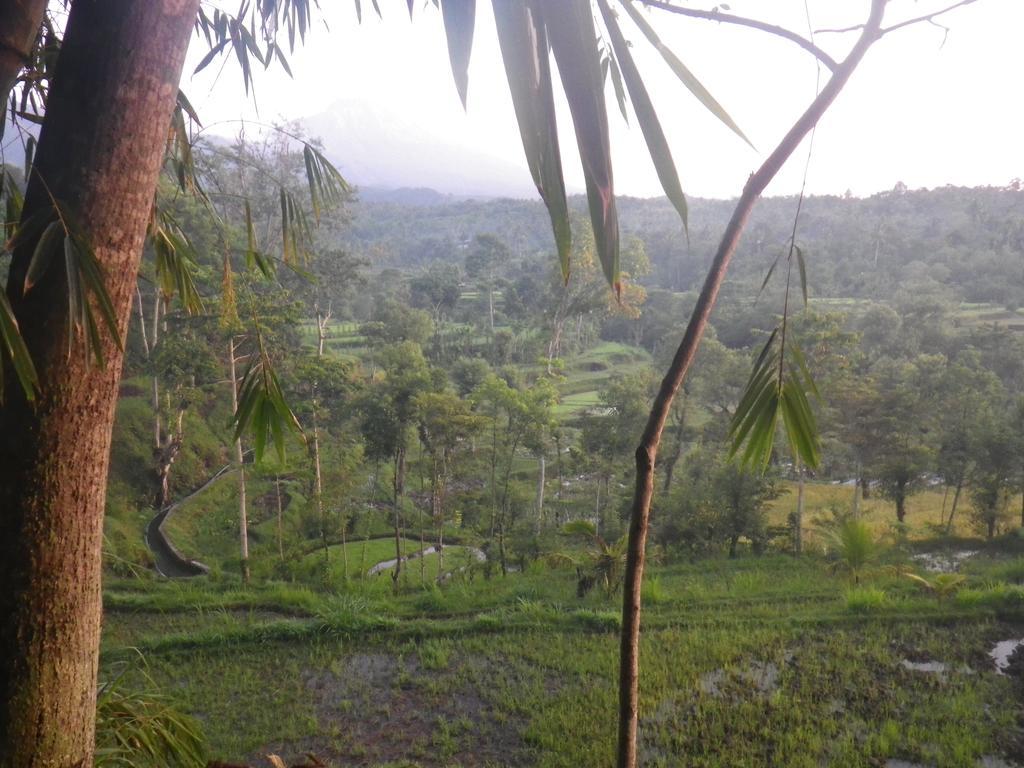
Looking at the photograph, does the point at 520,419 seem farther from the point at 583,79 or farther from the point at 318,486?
the point at 583,79

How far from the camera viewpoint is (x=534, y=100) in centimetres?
54

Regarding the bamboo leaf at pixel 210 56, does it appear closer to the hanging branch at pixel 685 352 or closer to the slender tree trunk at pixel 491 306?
the hanging branch at pixel 685 352

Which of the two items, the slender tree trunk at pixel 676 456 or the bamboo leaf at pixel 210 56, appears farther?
the slender tree trunk at pixel 676 456

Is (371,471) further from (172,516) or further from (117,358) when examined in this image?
(117,358)

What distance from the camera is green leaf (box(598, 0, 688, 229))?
637 mm

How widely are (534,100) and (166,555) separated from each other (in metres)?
11.0

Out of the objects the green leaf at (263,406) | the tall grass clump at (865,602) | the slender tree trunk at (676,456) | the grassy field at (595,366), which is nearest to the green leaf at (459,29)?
the green leaf at (263,406)

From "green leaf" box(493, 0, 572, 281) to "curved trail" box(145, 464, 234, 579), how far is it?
9602 millimetres

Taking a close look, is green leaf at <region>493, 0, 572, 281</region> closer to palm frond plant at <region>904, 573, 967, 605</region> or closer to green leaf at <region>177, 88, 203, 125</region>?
green leaf at <region>177, 88, 203, 125</region>

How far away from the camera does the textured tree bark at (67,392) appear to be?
832mm

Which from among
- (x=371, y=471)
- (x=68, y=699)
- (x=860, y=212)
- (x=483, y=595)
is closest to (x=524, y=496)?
(x=371, y=471)

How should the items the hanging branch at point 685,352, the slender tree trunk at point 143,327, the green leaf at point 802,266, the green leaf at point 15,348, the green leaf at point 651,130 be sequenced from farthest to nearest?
1. the slender tree trunk at point 143,327
2. the green leaf at point 802,266
3. the hanging branch at point 685,352
4. the green leaf at point 15,348
5. the green leaf at point 651,130

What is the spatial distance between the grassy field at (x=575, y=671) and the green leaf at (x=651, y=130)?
9.47 feet

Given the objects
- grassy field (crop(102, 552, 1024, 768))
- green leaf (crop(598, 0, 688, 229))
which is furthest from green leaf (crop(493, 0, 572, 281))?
grassy field (crop(102, 552, 1024, 768))
